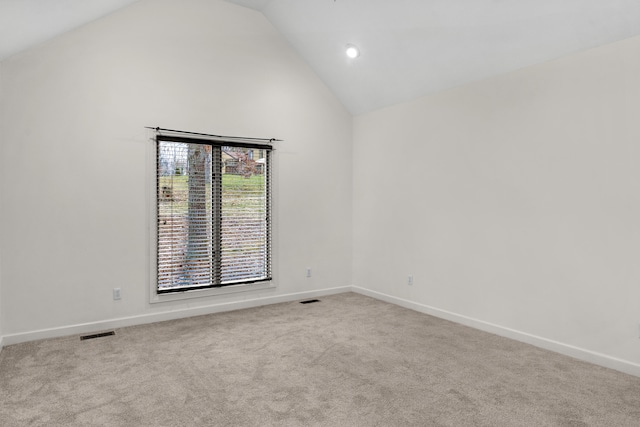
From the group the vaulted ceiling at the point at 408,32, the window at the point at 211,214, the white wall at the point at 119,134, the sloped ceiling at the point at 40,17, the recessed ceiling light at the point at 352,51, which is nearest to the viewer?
the sloped ceiling at the point at 40,17

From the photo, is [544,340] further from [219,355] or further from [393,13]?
[393,13]

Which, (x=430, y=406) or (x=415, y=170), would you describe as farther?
(x=415, y=170)

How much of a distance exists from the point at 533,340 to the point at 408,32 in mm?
3053

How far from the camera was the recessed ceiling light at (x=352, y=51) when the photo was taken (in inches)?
174

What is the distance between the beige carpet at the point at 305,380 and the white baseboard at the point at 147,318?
152mm

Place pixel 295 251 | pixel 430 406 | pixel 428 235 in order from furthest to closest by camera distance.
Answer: pixel 295 251, pixel 428 235, pixel 430 406

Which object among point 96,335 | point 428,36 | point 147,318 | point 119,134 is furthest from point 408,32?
point 96,335

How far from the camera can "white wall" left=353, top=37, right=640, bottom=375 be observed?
9.58ft

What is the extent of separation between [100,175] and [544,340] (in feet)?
14.2

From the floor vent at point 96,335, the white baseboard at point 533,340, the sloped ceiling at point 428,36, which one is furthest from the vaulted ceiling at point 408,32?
the floor vent at point 96,335

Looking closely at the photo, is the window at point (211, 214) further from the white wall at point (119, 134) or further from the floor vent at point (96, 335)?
the floor vent at point (96, 335)

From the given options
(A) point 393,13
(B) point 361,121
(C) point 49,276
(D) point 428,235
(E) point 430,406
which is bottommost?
(E) point 430,406

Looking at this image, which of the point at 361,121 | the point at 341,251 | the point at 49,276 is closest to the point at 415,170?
the point at 361,121

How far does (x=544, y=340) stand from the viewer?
3.36m
